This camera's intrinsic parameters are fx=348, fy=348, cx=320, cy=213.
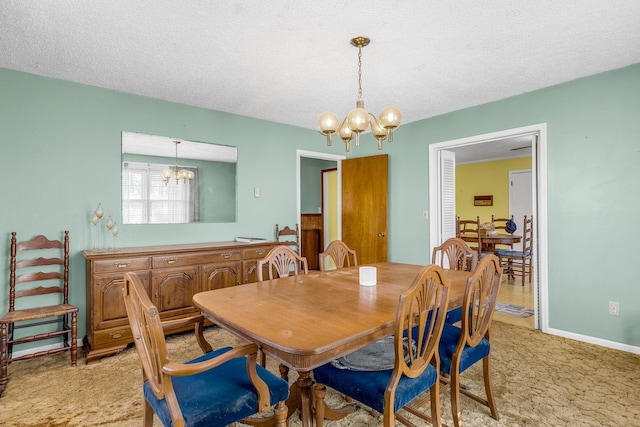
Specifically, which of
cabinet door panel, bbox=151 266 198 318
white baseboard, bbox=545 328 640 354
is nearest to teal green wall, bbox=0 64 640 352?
white baseboard, bbox=545 328 640 354

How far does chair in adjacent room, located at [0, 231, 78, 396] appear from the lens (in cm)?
270

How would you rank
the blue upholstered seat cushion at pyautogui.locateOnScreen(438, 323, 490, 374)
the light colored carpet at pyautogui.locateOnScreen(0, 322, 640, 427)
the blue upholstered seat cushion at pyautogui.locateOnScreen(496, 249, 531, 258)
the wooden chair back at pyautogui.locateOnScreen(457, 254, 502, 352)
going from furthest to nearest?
the blue upholstered seat cushion at pyautogui.locateOnScreen(496, 249, 531, 258) → the light colored carpet at pyautogui.locateOnScreen(0, 322, 640, 427) → the blue upholstered seat cushion at pyautogui.locateOnScreen(438, 323, 490, 374) → the wooden chair back at pyautogui.locateOnScreen(457, 254, 502, 352)

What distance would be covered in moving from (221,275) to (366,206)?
7.59ft

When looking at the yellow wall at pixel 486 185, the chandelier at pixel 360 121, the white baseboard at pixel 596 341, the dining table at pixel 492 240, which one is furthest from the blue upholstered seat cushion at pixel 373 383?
the yellow wall at pixel 486 185

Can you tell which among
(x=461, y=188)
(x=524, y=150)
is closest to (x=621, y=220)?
(x=524, y=150)

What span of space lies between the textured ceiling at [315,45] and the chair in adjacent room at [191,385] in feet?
5.64

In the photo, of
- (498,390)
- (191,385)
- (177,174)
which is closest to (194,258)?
(177,174)

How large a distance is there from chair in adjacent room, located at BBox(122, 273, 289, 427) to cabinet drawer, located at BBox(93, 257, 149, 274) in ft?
5.55

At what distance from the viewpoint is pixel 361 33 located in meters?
2.31

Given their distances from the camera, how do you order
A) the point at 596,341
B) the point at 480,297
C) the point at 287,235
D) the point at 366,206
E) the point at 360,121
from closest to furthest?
the point at 480,297, the point at 360,121, the point at 596,341, the point at 287,235, the point at 366,206

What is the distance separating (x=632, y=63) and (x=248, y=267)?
3863mm

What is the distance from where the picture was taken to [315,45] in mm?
2473

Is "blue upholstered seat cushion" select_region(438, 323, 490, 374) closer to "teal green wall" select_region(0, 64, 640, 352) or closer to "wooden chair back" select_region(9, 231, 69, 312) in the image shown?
"teal green wall" select_region(0, 64, 640, 352)

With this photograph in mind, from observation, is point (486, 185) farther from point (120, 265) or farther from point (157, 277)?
point (120, 265)
